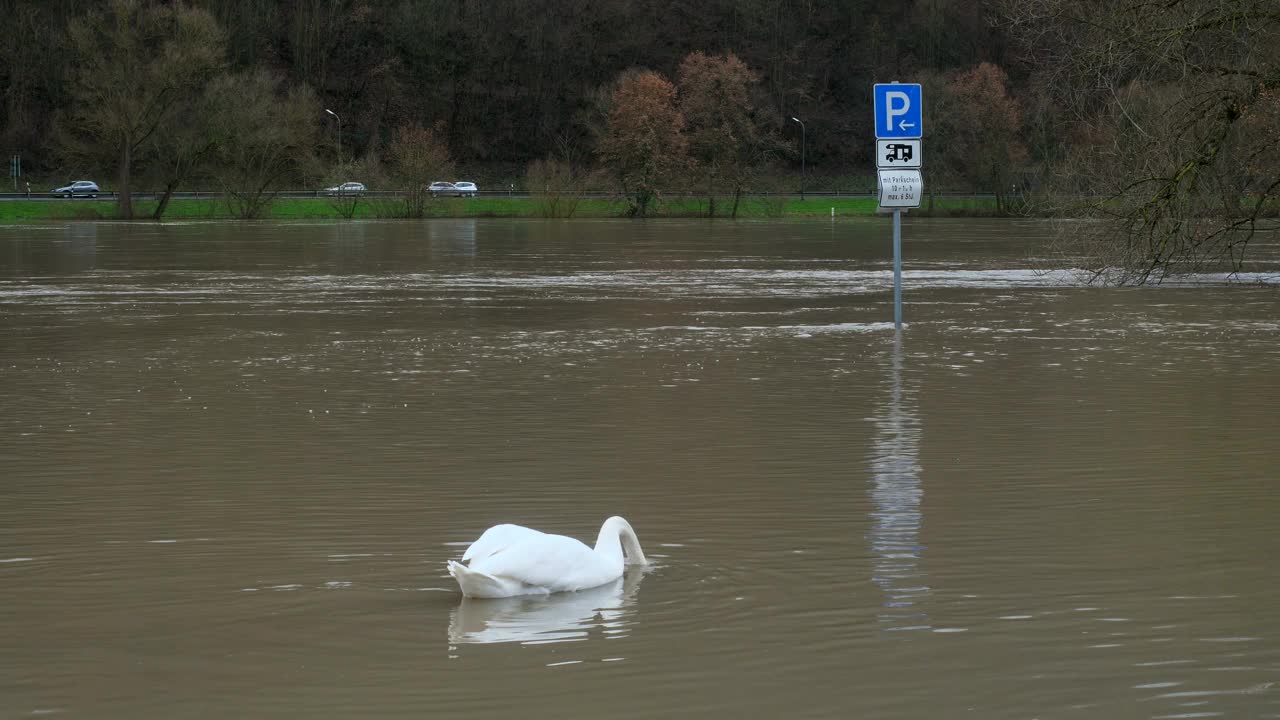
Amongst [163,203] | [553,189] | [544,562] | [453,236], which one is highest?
[553,189]

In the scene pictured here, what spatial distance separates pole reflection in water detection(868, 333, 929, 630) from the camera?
7.94m

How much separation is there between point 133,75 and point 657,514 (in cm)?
8599

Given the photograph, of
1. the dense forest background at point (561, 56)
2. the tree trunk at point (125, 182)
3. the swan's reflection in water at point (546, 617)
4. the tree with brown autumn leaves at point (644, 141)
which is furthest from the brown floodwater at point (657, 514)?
the dense forest background at point (561, 56)

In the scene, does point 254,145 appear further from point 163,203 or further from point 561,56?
point 561,56

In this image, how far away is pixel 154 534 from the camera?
31.5 ft

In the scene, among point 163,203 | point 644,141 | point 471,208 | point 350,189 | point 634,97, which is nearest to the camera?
point 163,203

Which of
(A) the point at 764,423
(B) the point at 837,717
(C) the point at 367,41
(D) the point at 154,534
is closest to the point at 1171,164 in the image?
(A) the point at 764,423

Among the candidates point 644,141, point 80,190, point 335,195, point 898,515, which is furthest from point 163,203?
point 898,515

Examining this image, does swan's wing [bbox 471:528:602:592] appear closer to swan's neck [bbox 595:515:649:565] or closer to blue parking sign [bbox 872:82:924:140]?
swan's neck [bbox 595:515:649:565]

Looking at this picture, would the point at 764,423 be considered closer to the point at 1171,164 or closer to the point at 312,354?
the point at 312,354

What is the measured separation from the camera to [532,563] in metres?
7.82

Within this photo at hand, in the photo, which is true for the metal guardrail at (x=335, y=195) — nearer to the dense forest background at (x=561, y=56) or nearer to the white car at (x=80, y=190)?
the white car at (x=80, y=190)

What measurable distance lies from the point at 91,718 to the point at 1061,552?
4867 mm

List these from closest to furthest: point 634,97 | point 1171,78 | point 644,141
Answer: point 1171,78
point 644,141
point 634,97
